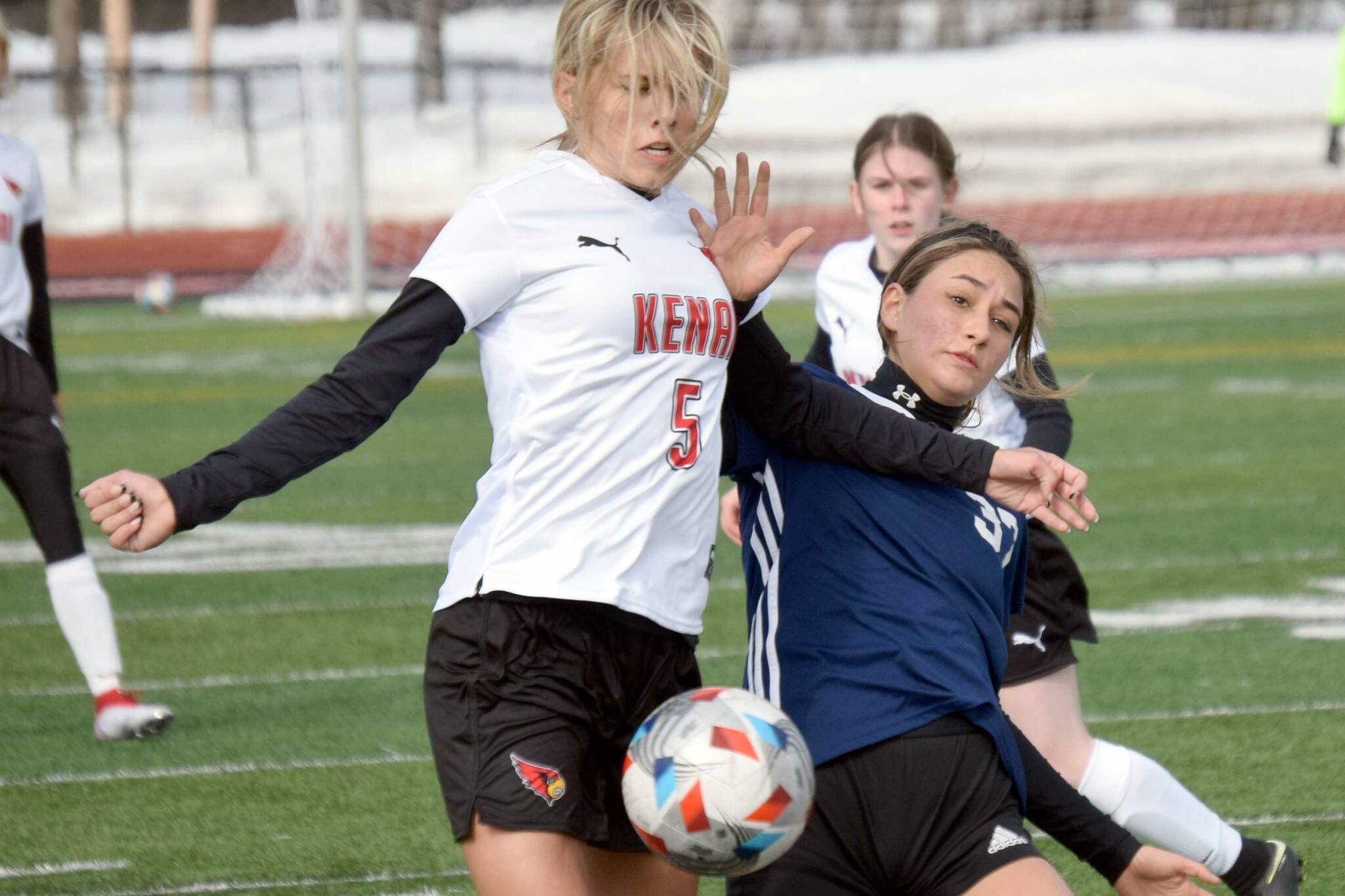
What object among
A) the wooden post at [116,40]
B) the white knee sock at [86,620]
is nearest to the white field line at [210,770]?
the white knee sock at [86,620]

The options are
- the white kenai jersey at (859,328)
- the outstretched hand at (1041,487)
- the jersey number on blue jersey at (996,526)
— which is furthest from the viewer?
the white kenai jersey at (859,328)

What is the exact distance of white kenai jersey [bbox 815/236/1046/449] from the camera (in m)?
4.97

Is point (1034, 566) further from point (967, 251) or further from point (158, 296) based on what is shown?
point (158, 296)

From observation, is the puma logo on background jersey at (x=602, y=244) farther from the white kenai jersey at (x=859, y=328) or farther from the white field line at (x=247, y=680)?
the white field line at (x=247, y=680)

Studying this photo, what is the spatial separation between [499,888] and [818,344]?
103 inches

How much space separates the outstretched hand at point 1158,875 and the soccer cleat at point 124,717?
138 inches

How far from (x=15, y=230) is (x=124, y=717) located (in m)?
1.52

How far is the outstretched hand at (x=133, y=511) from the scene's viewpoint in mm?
2783

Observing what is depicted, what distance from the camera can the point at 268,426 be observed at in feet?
9.60

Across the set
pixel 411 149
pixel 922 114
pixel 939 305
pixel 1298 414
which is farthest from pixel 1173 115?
pixel 939 305

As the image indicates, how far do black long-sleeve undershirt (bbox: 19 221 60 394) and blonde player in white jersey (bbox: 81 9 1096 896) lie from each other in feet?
11.2

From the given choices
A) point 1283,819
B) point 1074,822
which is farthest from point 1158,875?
point 1283,819

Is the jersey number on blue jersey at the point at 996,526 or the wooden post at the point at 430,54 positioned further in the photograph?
the wooden post at the point at 430,54

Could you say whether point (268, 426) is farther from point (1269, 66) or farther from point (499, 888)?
point (1269, 66)
